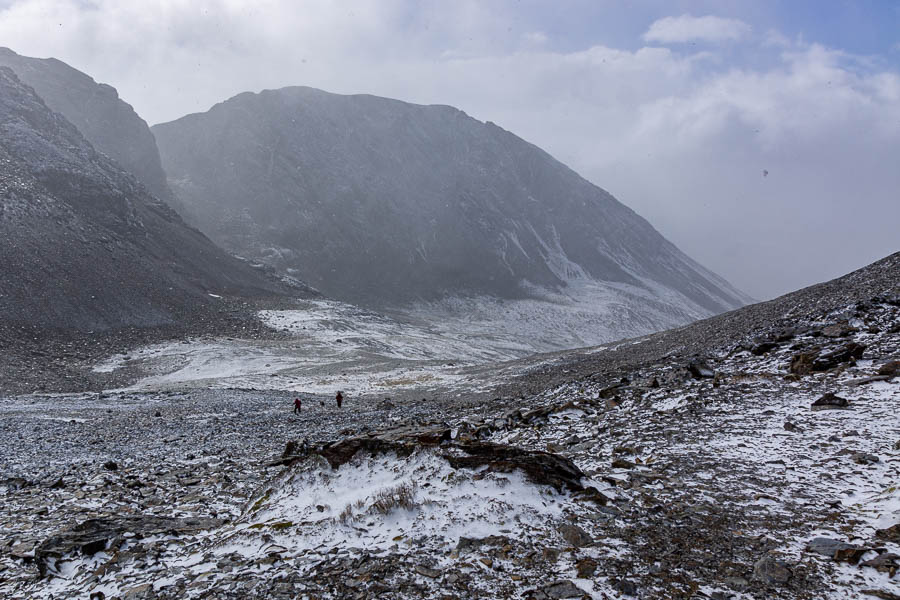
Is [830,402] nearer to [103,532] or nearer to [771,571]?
[771,571]

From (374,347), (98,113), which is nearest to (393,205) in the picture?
(98,113)

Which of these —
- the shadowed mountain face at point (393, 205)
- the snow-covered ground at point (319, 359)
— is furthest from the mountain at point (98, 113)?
the snow-covered ground at point (319, 359)

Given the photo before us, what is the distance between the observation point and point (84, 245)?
65.7 m

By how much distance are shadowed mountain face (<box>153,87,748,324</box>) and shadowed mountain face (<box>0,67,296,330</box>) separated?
125 feet

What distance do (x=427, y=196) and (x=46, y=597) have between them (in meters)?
161

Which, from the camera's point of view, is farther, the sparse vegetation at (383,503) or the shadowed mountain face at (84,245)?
the shadowed mountain face at (84,245)

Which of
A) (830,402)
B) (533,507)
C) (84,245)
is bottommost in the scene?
(533,507)

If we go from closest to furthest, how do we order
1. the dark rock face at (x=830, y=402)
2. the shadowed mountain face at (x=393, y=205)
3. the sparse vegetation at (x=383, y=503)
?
the sparse vegetation at (x=383, y=503) < the dark rock face at (x=830, y=402) < the shadowed mountain face at (x=393, y=205)

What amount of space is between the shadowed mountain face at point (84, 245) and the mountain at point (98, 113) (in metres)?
31.7

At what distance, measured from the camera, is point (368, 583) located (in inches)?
247

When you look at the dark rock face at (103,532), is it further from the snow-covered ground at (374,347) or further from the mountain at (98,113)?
the mountain at (98,113)

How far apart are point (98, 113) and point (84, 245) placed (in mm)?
81279

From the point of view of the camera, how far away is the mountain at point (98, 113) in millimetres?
118688

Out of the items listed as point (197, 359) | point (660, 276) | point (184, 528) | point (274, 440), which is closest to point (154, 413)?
point (274, 440)
